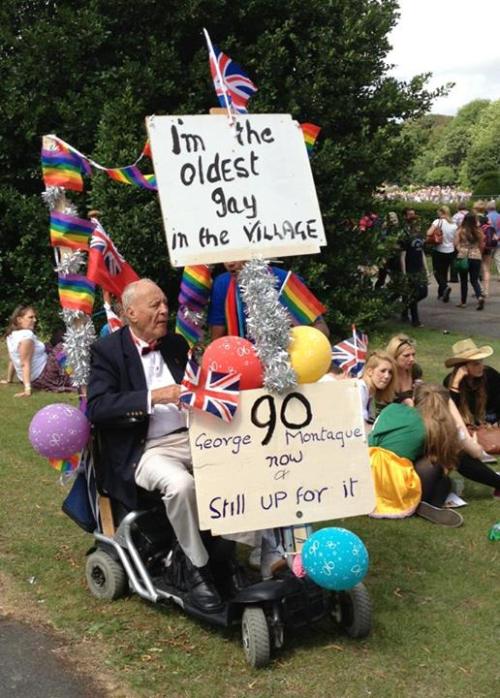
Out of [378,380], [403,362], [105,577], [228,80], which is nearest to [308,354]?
[105,577]

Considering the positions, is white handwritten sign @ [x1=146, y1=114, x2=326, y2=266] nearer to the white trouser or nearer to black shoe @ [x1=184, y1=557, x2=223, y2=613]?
the white trouser

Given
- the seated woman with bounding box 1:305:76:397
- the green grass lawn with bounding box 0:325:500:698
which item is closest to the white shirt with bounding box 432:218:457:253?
the seated woman with bounding box 1:305:76:397

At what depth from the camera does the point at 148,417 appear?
422 centimetres

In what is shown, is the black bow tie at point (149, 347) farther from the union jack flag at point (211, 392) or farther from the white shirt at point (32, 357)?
the white shirt at point (32, 357)

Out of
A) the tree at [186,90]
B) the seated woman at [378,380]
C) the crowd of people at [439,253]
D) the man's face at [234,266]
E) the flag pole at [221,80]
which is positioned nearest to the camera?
the flag pole at [221,80]

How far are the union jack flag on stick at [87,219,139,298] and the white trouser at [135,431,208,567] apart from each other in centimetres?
97

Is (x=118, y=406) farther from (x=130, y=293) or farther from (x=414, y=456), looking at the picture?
(x=414, y=456)

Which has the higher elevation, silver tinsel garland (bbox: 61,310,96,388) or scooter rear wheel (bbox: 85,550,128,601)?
silver tinsel garland (bbox: 61,310,96,388)

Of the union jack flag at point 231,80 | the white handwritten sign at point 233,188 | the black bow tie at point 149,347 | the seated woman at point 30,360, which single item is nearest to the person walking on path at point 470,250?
the seated woman at point 30,360

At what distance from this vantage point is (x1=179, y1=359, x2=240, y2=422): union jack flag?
12.3ft

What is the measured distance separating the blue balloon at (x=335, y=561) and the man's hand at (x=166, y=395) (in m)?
0.91

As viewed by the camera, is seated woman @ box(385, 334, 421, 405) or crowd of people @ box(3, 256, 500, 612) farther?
seated woman @ box(385, 334, 421, 405)

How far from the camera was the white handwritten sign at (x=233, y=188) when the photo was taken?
3.87 m

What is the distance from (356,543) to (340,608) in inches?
20.3
